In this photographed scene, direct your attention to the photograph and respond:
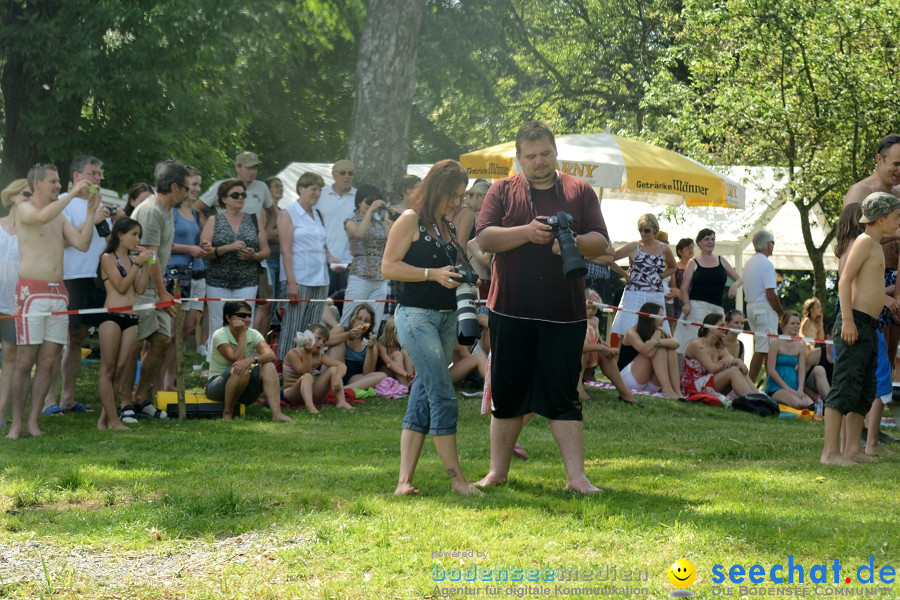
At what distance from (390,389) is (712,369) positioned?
4101 mm

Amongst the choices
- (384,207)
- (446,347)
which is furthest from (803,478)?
(384,207)

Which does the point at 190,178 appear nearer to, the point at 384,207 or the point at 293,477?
the point at 384,207

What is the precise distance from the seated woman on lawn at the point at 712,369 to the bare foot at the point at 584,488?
25.8ft

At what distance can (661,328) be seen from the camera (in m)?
14.2

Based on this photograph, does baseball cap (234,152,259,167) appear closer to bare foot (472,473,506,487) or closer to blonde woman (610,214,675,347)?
blonde woman (610,214,675,347)

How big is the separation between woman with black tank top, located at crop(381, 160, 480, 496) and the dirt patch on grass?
1.18m

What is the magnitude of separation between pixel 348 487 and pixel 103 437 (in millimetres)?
3231

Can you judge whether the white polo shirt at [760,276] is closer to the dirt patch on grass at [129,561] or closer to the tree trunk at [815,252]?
the tree trunk at [815,252]

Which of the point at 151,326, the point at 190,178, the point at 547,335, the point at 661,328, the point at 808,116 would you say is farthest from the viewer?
the point at 808,116

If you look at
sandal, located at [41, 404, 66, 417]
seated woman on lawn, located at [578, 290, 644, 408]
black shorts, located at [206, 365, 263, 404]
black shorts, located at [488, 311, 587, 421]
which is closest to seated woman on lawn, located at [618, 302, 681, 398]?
seated woman on lawn, located at [578, 290, 644, 408]

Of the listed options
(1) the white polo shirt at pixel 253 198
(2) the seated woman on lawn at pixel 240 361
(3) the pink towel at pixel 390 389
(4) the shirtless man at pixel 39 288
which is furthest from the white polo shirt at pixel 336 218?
(4) the shirtless man at pixel 39 288

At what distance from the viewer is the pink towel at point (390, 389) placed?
42.0 feet

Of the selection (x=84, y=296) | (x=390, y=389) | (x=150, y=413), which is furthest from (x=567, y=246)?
(x=390, y=389)

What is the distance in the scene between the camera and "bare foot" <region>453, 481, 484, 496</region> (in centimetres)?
662
